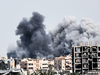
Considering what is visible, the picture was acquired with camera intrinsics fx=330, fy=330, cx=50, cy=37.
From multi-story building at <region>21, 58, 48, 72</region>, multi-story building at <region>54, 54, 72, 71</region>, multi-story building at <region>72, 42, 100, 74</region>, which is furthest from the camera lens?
multi-story building at <region>54, 54, 72, 71</region>

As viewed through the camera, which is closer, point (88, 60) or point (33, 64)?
point (88, 60)

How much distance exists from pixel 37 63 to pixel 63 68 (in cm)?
1379

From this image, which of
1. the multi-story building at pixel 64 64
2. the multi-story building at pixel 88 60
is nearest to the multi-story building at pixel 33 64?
the multi-story building at pixel 64 64

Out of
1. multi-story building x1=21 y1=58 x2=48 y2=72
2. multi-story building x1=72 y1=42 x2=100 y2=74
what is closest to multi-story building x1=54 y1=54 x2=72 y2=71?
multi-story building x1=21 y1=58 x2=48 y2=72

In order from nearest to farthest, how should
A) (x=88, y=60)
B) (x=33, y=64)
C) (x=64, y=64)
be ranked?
(x=88, y=60) → (x=33, y=64) → (x=64, y=64)

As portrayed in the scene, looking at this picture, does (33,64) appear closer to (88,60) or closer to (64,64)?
(64,64)

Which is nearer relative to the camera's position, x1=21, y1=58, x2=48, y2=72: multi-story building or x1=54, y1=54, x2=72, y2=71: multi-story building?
x1=21, y1=58, x2=48, y2=72: multi-story building

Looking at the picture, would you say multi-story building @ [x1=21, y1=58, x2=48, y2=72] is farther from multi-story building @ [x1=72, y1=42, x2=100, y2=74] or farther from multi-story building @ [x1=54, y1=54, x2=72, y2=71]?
multi-story building @ [x1=72, y1=42, x2=100, y2=74]

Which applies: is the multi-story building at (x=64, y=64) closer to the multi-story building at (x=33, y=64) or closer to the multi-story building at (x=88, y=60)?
the multi-story building at (x=33, y=64)

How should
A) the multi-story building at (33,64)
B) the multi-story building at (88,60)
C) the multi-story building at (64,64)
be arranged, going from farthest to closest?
the multi-story building at (64,64) < the multi-story building at (33,64) < the multi-story building at (88,60)

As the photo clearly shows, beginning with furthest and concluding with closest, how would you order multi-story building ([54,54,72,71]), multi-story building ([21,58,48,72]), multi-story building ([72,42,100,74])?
multi-story building ([54,54,72,71])
multi-story building ([21,58,48,72])
multi-story building ([72,42,100,74])

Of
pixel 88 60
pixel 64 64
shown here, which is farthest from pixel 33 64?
pixel 88 60

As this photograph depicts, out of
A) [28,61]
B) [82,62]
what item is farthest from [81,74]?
[28,61]

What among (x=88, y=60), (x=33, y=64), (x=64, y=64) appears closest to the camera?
(x=88, y=60)
